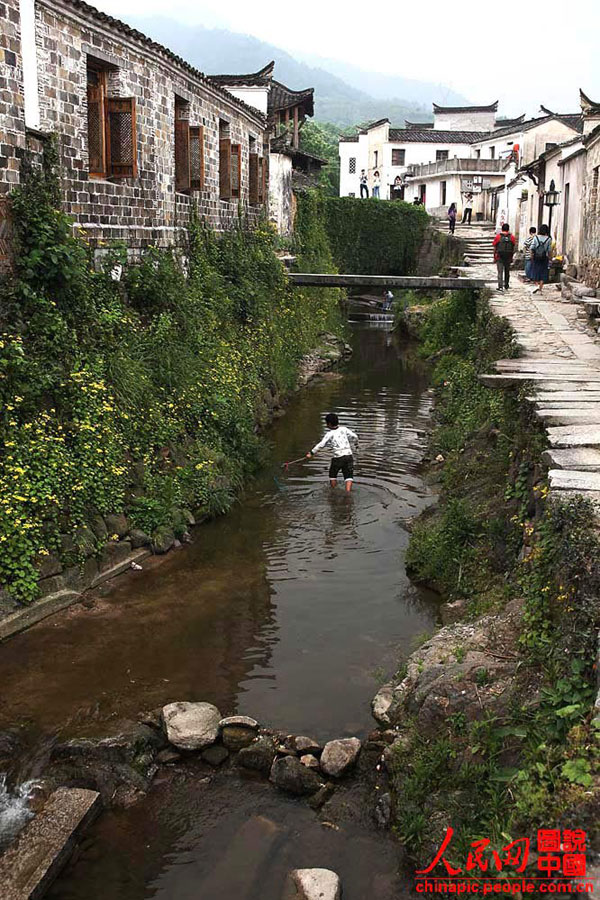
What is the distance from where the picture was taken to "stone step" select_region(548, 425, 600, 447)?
301 inches

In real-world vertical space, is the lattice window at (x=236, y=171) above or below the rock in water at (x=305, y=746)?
above

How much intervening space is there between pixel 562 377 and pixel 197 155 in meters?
11.2

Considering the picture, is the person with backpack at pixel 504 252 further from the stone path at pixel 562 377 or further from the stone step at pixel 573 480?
the stone step at pixel 573 480

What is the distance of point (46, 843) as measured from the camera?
6.04 metres

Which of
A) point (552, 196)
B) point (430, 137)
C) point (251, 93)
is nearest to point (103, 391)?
point (552, 196)

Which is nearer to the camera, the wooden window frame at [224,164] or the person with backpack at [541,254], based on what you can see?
the wooden window frame at [224,164]

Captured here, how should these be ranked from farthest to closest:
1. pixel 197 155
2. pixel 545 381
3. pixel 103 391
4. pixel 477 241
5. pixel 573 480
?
pixel 477 241 < pixel 197 155 < pixel 103 391 < pixel 545 381 < pixel 573 480

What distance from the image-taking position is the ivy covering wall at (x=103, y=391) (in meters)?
9.92

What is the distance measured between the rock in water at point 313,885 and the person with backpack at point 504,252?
55.1ft

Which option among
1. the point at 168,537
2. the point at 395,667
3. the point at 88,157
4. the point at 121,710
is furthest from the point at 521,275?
the point at 121,710

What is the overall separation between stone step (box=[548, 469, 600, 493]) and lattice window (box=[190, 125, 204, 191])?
44.3 ft

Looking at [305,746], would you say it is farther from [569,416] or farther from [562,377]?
[562,377]

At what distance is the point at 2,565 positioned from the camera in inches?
364

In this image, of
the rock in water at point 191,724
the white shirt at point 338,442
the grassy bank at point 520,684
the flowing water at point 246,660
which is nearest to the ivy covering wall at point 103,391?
the flowing water at point 246,660
